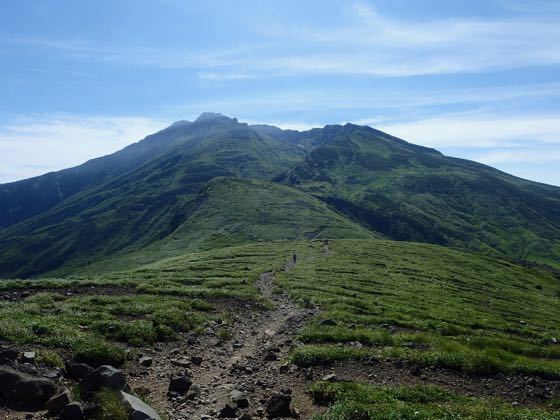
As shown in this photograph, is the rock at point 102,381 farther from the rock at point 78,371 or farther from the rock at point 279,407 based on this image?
the rock at point 279,407

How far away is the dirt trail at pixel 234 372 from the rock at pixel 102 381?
1.88 m

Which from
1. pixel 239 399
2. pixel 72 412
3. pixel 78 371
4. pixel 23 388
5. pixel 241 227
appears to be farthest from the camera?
pixel 241 227

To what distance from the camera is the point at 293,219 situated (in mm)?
163625

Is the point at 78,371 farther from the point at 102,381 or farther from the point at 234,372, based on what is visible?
the point at 234,372

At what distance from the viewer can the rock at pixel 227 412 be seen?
14.5m

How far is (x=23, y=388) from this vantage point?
42.8 feet

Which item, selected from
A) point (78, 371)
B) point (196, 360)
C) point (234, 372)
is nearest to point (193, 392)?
point (234, 372)

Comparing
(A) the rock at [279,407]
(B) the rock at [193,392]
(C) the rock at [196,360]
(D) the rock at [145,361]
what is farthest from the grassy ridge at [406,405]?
(D) the rock at [145,361]

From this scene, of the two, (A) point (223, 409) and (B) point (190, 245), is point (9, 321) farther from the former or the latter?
(B) point (190, 245)

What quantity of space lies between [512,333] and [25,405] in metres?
34.7

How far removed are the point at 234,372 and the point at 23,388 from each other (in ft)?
28.1

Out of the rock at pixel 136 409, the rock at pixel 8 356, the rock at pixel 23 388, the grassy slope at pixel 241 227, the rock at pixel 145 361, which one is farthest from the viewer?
the grassy slope at pixel 241 227

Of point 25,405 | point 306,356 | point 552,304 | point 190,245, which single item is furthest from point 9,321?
point 190,245

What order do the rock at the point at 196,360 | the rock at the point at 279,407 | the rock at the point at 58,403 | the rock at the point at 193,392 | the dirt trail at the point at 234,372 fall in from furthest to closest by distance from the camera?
the rock at the point at 196,360 → the rock at the point at 193,392 → the dirt trail at the point at 234,372 → the rock at the point at 279,407 → the rock at the point at 58,403
